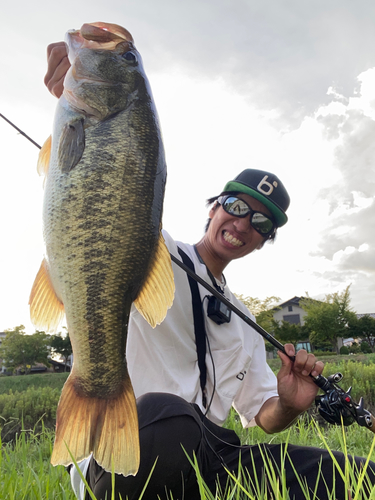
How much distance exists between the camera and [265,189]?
3580mm

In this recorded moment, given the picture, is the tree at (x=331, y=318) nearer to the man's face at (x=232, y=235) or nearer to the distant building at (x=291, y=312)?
the distant building at (x=291, y=312)

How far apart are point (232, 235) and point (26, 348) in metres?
45.2

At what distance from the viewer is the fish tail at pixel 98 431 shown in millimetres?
1465

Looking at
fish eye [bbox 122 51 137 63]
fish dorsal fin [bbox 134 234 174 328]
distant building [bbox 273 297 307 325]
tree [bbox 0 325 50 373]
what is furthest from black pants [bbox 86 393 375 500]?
distant building [bbox 273 297 307 325]

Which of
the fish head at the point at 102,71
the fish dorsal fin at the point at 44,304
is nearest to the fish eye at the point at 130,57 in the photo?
the fish head at the point at 102,71

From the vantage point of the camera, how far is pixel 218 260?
351 cm

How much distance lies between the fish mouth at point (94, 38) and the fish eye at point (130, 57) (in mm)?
53

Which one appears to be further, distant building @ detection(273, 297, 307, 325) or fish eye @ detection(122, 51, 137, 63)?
distant building @ detection(273, 297, 307, 325)

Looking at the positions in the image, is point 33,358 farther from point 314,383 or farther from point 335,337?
point 314,383

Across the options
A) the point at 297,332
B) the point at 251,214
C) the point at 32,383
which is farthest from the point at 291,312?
the point at 251,214

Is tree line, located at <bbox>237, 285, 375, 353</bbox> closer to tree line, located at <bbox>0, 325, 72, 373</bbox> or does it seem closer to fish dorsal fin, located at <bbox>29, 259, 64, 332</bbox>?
tree line, located at <bbox>0, 325, 72, 373</bbox>

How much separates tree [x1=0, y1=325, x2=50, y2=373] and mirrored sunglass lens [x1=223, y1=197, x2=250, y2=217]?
140 ft

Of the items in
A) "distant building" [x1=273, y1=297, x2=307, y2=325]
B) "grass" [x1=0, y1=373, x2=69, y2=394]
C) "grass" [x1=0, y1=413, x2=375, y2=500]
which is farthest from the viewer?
"distant building" [x1=273, y1=297, x2=307, y2=325]

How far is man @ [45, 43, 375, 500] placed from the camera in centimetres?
192
